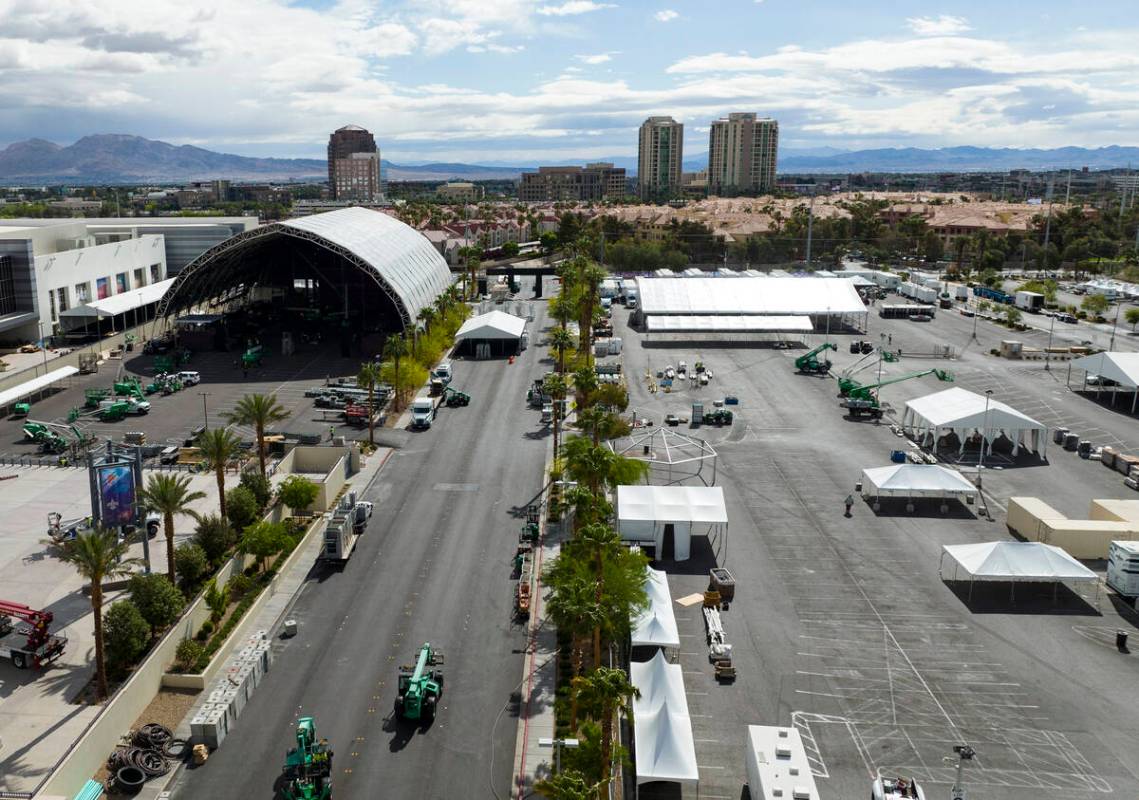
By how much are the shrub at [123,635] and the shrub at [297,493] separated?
530 inches

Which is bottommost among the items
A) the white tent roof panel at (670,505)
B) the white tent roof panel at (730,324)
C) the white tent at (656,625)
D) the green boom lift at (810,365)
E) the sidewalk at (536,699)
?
the sidewalk at (536,699)

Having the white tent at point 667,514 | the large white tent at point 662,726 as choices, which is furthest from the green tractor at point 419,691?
the white tent at point 667,514

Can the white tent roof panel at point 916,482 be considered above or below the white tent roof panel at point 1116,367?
below

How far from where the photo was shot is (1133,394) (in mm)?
76625

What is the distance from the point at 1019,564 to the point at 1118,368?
41178 millimetres

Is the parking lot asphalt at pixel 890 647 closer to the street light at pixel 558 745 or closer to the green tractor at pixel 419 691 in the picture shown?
the street light at pixel 558 745

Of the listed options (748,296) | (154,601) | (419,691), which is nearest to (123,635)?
(154,601)

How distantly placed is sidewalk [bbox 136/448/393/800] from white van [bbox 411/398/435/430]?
479 inches

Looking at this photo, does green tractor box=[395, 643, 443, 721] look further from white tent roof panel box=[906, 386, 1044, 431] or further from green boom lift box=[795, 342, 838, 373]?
green boom lift box=[795, 342, 838, 373]

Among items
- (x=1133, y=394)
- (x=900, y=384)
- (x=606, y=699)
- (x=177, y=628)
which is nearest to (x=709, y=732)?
(x=606, y=699)

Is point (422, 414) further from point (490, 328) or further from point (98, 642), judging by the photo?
point (98, 642)

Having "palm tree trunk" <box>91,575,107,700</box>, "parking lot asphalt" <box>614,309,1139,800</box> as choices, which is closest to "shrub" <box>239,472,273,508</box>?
"palm tree trunk" <box>91,575,107,700</box>

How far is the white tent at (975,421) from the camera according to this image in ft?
197

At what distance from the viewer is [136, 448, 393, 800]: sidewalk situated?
2842 cm
